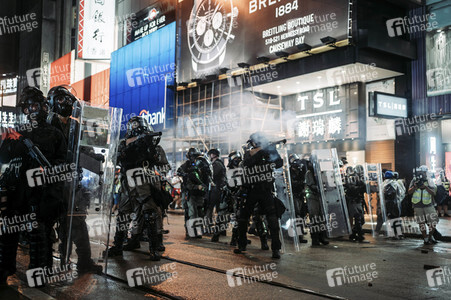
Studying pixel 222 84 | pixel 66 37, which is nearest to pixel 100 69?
pixel 66 37

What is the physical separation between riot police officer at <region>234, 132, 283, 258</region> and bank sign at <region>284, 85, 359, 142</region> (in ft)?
37.1

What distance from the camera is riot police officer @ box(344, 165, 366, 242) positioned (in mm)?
10484

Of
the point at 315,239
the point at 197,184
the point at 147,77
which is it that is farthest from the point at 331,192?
the point at 147,77

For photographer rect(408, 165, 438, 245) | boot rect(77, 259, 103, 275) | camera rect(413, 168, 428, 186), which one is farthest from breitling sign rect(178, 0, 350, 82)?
boot rect(77, 259, 103, 275)

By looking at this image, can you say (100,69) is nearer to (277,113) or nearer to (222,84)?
(222,84)

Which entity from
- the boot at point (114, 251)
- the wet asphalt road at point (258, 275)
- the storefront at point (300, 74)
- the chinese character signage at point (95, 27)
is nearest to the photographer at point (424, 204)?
the wet asphalt road at point (258, 275)

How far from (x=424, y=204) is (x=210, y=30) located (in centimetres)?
1579

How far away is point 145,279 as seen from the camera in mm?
5453

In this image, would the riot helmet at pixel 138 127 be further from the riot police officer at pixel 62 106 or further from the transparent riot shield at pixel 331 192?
the transparent riot shield at pixel 331 192

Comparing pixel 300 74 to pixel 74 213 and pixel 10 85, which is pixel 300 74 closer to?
pixel 74 213

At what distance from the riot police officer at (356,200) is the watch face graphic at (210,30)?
1212 cm

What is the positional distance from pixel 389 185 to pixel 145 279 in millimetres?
8121

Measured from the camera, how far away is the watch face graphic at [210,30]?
21531 mm

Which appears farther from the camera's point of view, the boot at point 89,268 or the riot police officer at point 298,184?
the riot police officer at point 298,184
